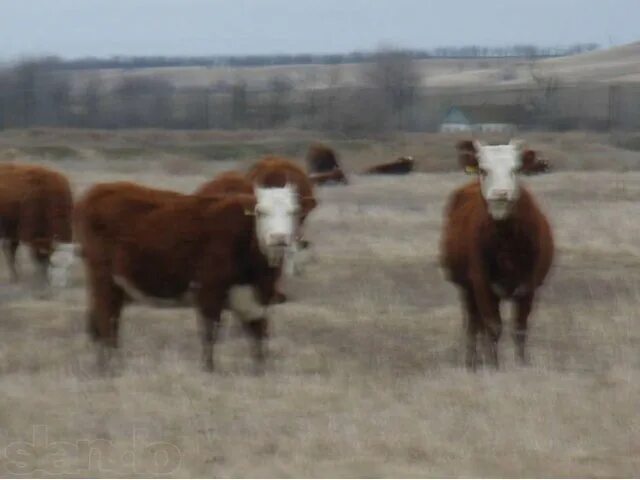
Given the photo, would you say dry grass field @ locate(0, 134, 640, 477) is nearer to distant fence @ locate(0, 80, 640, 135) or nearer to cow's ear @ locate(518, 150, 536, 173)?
cow's ear @ locate(518, 150, 536, 173)

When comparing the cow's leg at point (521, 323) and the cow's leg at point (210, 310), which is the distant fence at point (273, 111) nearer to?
the cow's leg at point (521, 323)

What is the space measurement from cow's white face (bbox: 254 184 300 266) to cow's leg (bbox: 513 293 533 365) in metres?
1.91

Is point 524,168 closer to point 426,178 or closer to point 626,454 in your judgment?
point 626,454

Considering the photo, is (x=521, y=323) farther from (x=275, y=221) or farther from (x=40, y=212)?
(x=40, y=212)

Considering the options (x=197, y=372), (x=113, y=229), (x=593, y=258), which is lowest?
(x=593, y=258)

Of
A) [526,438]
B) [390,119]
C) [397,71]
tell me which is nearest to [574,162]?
[390,119]

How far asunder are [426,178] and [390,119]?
33.6m

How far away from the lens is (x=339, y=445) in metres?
7.32

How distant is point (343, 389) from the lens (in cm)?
910

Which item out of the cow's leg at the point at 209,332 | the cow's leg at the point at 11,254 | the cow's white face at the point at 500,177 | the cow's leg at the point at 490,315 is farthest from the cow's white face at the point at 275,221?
the cow's leg at the point at 11,254

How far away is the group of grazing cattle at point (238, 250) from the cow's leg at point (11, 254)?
19.3 feet

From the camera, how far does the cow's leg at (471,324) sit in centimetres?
1110

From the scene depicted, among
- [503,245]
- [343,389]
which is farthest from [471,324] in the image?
[343,389]

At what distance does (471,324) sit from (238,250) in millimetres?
2233
